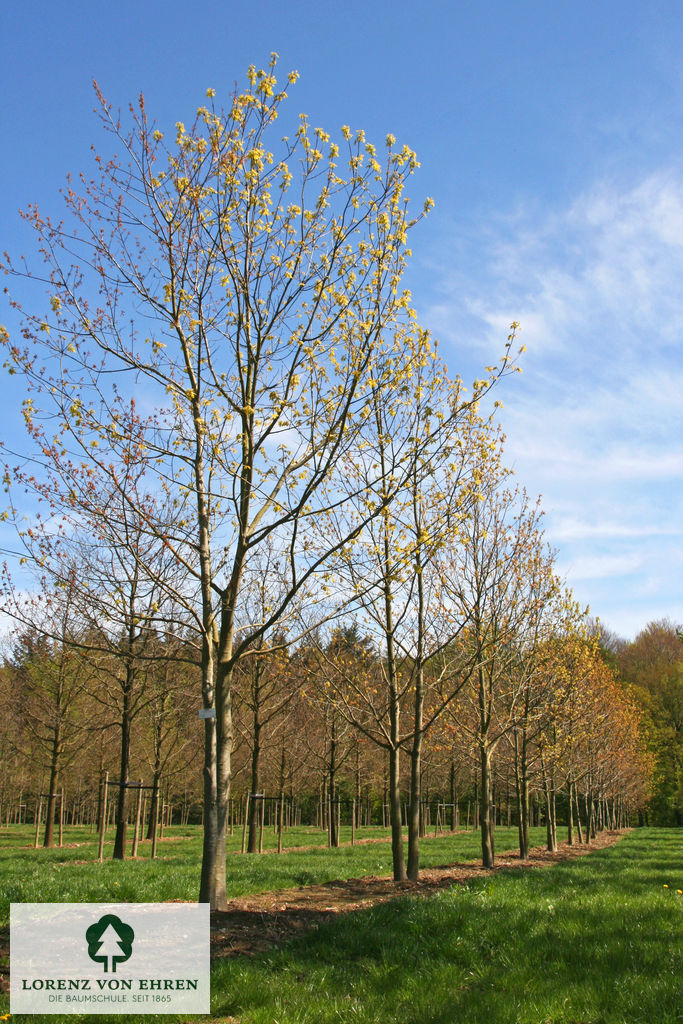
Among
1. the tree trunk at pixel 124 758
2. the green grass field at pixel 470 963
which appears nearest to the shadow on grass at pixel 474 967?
the green grass field at pixel 470 963

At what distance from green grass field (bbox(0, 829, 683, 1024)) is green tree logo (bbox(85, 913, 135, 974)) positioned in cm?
88

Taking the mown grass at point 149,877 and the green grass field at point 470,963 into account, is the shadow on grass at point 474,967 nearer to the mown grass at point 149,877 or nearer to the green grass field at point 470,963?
the green grass field at point 470,963

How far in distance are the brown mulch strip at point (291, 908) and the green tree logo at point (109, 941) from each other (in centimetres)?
71

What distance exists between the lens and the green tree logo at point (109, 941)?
17.0 ft

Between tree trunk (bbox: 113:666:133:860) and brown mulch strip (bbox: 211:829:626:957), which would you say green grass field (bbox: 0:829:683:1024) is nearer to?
brown mulch strip (bbox: 211:829:626:957)

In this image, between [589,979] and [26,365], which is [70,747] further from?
[589,979]

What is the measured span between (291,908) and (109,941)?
113 inches

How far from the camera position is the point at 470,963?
16.5 feet

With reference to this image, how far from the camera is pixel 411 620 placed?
39.1 ft

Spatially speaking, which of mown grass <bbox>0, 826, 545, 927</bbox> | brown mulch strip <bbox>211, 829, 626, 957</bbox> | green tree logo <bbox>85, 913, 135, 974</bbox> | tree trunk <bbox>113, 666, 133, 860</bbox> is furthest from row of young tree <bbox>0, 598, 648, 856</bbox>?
green tree logo <bbox>85, 913, 135, 974</bbox>

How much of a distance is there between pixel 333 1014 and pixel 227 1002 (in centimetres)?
71

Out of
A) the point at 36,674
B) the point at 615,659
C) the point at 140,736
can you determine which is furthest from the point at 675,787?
the point at 36,674

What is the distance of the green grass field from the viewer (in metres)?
4.18

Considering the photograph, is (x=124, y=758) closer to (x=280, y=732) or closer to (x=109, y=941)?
(x=280, y=732)
